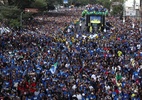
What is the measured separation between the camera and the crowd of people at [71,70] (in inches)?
700

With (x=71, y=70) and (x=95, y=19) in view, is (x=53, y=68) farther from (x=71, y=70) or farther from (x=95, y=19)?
(x=95, y=19)

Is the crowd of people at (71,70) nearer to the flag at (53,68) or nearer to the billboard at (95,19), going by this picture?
the flag at (53,68)

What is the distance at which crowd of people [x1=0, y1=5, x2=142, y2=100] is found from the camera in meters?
17.8

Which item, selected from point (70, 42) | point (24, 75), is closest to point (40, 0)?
point (70, 42)

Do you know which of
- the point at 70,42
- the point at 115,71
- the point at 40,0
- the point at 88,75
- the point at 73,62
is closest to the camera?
the point at 88,75

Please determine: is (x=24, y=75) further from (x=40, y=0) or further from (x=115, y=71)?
(x=40, y=0)

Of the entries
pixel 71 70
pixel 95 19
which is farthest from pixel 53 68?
pixel 95 19

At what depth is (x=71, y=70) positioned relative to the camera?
72.2ft

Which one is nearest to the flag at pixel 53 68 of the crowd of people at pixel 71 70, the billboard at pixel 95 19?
the crowd of people at pixel 71 70

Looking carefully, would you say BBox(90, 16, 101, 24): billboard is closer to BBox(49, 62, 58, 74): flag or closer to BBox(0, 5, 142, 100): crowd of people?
BBox(0, 5, 142, 100): crowd of people

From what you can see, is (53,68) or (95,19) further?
(95,19)

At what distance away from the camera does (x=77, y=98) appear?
1750 cm

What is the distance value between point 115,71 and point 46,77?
5.12 meters

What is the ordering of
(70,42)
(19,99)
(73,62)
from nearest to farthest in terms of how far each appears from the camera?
→ 1. (19,99)
2. (73,62)
3. (70,42)
